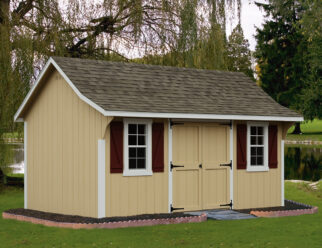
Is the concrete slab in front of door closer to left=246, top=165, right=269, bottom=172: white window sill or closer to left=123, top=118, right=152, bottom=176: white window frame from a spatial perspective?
left=246, top=165, right=269, bottom=172: white window sill

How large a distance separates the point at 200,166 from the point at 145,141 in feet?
5.71

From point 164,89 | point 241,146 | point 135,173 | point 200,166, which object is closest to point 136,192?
point 135,173

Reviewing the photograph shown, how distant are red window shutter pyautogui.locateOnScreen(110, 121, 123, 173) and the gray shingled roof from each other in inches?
21.4

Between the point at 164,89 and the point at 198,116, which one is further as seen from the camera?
the point at 164,89

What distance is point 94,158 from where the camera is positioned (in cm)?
1341

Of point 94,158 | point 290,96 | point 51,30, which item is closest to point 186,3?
point 51,30

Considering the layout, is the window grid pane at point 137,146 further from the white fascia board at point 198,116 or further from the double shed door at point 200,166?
the double shed door at point 200,166

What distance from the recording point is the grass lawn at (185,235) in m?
10.9

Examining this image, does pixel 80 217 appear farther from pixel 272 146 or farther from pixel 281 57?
pixel 281 57

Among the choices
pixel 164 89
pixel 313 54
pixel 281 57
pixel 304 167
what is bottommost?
pixel 304 167

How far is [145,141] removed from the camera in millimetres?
14031

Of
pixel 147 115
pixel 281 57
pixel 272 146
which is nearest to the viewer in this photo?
pixel 147 115

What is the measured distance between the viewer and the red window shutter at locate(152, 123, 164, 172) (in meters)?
14.1

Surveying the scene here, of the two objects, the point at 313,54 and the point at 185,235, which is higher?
the point at 313,54
